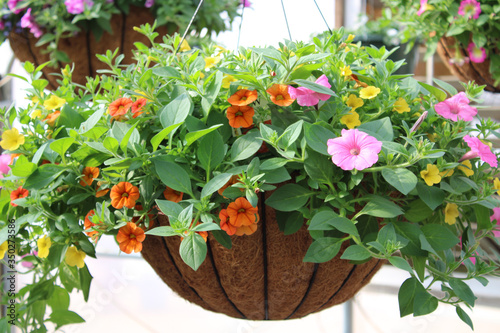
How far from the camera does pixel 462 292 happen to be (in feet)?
1.87

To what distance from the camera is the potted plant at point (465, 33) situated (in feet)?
3.98

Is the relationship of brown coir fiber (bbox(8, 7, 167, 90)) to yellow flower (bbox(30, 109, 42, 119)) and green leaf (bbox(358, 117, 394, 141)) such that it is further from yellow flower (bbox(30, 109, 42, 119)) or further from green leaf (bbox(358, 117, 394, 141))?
green leaf (bbox(358, 117, 394, 141))

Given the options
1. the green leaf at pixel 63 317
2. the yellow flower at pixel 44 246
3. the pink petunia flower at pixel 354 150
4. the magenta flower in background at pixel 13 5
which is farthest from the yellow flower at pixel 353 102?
the magenta flower in background at pixel 13 5

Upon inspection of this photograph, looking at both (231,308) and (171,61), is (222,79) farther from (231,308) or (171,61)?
(231,308)

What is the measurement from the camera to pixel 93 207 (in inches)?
25.1

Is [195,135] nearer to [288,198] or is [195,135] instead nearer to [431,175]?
[288,198]

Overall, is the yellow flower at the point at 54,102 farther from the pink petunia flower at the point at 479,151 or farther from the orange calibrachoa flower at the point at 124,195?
the pink petunia flower at the point at 479,151

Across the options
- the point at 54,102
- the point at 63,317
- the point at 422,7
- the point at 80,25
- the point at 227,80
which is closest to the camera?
the point at 227,80

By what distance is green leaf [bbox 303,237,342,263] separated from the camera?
526 millimetres

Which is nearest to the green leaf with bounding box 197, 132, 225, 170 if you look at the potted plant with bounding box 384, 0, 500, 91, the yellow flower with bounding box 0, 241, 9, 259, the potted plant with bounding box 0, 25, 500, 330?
the potted plant with bounding box 0, 25, 500, 330

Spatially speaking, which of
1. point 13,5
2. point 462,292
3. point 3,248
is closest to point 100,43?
point 13,5

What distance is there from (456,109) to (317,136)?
22 centimetres

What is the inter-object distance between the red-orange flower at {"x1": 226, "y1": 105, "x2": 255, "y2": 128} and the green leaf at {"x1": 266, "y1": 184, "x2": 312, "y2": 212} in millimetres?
81

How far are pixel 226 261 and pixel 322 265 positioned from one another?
4.8 inches
